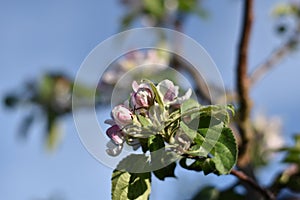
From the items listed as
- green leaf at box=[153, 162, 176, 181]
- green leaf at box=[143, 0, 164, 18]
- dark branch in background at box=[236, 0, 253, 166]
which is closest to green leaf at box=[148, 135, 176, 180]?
green leaf at box=[153, 162, 176, 181]

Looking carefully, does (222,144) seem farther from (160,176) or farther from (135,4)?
(135,4)

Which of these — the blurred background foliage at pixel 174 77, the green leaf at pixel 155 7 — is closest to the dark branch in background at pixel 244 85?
the blurred background foliage at pixel 174 77

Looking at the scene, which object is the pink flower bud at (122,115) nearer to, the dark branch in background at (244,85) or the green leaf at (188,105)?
the green leaf at (188,105)

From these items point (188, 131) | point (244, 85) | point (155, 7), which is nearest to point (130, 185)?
point (188, 131)

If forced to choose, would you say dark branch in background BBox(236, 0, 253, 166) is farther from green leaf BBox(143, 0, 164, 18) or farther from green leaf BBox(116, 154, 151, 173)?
green leaf BBox(143, 0, 164, 18)

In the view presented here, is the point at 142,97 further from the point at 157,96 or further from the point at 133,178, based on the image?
the point at 133,178

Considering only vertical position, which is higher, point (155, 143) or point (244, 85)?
point (244, 85)

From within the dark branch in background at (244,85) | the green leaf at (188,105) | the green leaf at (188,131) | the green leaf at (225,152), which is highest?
the dark branch in background at (244,85)
